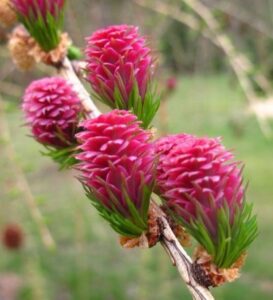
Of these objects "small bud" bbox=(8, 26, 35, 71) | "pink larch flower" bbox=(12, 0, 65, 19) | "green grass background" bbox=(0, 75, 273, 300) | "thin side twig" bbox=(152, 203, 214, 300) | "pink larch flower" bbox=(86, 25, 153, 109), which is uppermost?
"pink larch flower" bbox=(12, 0, 65, 19)

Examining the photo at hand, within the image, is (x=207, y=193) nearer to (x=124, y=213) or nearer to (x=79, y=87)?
(x=124, y=213)

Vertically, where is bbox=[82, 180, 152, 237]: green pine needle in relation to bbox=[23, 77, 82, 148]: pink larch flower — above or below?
below

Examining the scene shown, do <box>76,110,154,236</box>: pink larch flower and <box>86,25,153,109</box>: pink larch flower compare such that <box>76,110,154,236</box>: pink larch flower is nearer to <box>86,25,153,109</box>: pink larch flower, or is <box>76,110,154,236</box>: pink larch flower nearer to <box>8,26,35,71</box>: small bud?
<box>86,25,153,109</box>: pink larch flower

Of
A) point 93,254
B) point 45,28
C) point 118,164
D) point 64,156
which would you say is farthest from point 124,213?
point 93,254

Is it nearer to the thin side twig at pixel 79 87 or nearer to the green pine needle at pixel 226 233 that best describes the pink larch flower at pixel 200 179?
the green pine needle at pixel 226 233

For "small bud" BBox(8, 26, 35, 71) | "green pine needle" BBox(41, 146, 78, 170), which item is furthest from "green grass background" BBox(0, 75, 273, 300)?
"green pine needle" BBox(41, 146, 78, 170)

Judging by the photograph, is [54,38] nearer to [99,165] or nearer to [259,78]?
[99,165]

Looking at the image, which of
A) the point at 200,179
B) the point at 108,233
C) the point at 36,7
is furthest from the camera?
the point at 108,233
